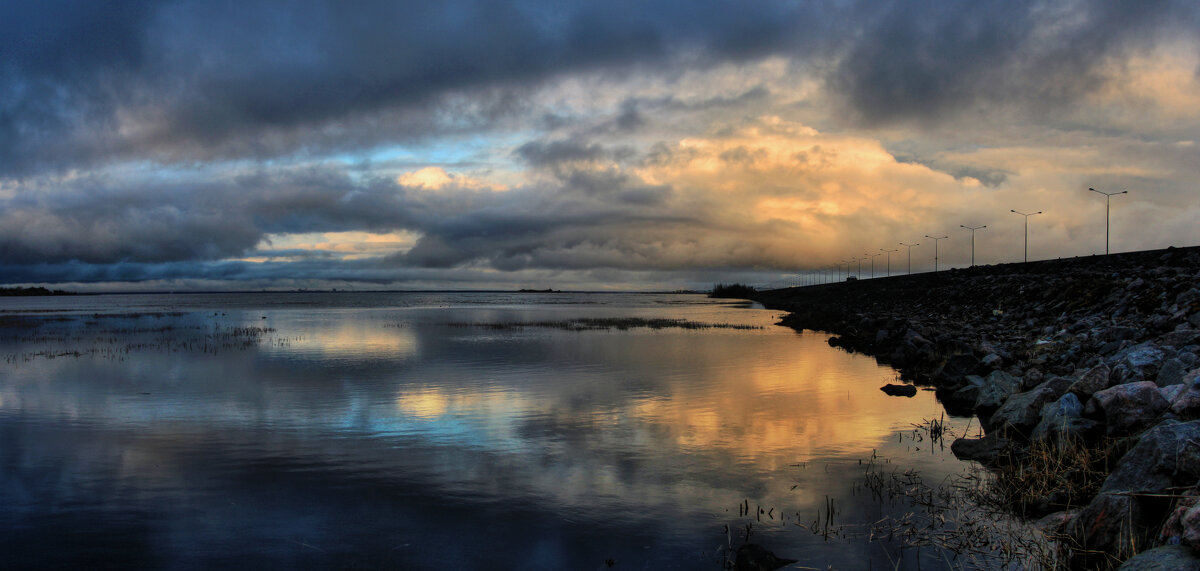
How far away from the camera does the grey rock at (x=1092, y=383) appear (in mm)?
14016

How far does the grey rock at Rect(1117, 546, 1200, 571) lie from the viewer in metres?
6.76

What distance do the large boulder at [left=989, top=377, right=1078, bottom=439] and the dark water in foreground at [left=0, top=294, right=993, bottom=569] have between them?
1778mm

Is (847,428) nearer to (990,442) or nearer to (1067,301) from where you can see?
(990,442)

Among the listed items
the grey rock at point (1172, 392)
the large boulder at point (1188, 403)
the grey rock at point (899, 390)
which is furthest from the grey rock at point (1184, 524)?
the grey rock at point (899, 390)

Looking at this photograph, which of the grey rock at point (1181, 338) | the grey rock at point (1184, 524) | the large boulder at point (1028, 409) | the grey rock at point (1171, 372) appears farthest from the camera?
the grey rock at point (1181, 338)

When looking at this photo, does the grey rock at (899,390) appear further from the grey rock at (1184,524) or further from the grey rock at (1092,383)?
the grey rock at (1184,524)

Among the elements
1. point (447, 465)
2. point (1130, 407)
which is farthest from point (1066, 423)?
point (447, 465)

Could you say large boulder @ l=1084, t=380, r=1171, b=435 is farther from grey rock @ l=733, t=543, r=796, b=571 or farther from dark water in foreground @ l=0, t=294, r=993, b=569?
grey rock @ l=733, t=543, r=796, b=571

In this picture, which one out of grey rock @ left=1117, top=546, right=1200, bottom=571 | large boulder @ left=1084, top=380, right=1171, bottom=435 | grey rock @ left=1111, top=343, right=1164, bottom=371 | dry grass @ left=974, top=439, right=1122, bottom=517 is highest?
grey rock @ left=1111, top=343, right=1164, bottom=371

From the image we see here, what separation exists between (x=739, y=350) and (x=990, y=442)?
2562cm

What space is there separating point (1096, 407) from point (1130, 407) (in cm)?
86

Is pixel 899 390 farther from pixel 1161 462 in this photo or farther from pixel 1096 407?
pixel 1161 462

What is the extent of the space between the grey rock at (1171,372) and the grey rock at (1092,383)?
3.53 feet

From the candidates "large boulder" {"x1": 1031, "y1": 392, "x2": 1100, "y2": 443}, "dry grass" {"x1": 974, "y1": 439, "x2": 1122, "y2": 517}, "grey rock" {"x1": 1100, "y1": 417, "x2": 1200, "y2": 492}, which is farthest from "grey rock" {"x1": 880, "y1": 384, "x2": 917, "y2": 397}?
"grey rock" {"x1": 1100, "y1": 417, "x2": 1200, "y2": 492}
